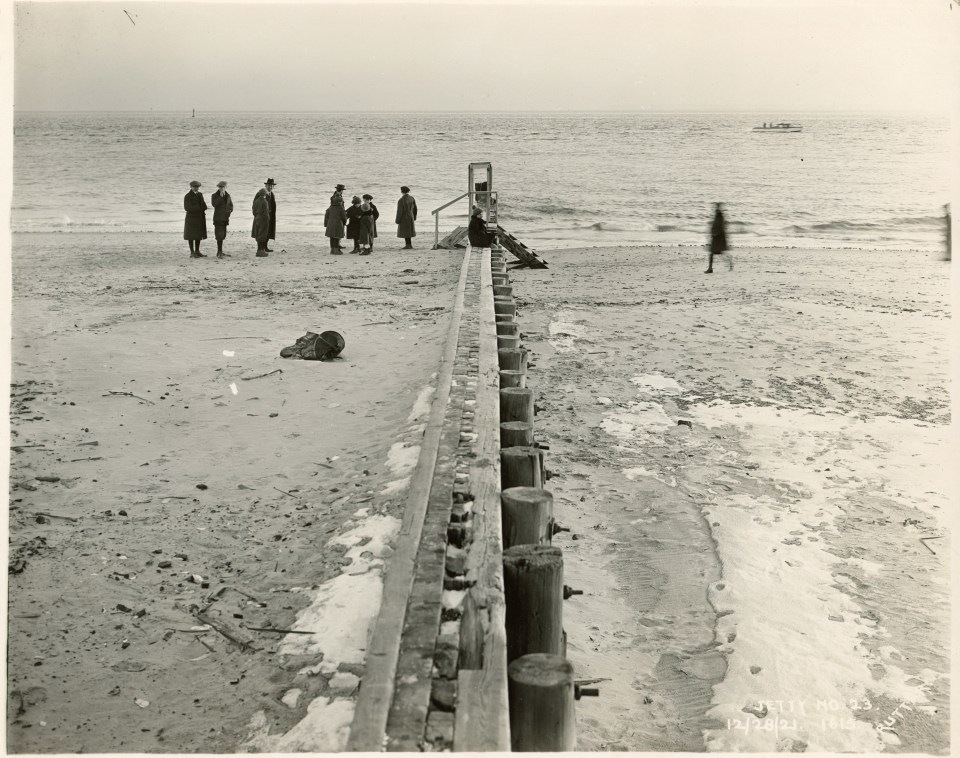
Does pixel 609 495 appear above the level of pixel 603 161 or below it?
below

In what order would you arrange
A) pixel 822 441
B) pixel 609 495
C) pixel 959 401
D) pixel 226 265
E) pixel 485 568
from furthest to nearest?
pixel 226 265 < pixel 822 441 < pixel 609 495 < pixel 959 401 < pixel 485 568

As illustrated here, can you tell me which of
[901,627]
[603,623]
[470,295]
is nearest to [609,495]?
[603,623]

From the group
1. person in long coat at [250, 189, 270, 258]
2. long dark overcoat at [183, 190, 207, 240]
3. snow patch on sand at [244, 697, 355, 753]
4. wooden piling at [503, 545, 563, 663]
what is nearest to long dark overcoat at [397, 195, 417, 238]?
person in long coat at [250, 189, 270, 258]

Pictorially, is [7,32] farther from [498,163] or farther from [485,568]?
[498,163]

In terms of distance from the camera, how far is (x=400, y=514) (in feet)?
16.5

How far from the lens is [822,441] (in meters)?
7.58

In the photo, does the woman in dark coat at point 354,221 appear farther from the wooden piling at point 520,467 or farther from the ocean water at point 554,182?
the wooden piling at point 520,467

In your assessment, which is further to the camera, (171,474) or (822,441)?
(822,441)

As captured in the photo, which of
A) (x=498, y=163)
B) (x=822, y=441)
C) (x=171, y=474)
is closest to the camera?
(x=171, y=474)

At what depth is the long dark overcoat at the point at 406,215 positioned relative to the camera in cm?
2012

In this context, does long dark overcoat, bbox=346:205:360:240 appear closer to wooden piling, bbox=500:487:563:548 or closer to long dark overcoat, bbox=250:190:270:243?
long dark overcoat, bbox=250:190:270:243

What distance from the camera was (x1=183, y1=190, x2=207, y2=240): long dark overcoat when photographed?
17.4 metres

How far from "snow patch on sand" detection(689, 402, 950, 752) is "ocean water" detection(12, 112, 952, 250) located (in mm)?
2741

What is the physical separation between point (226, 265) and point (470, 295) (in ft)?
27.1
